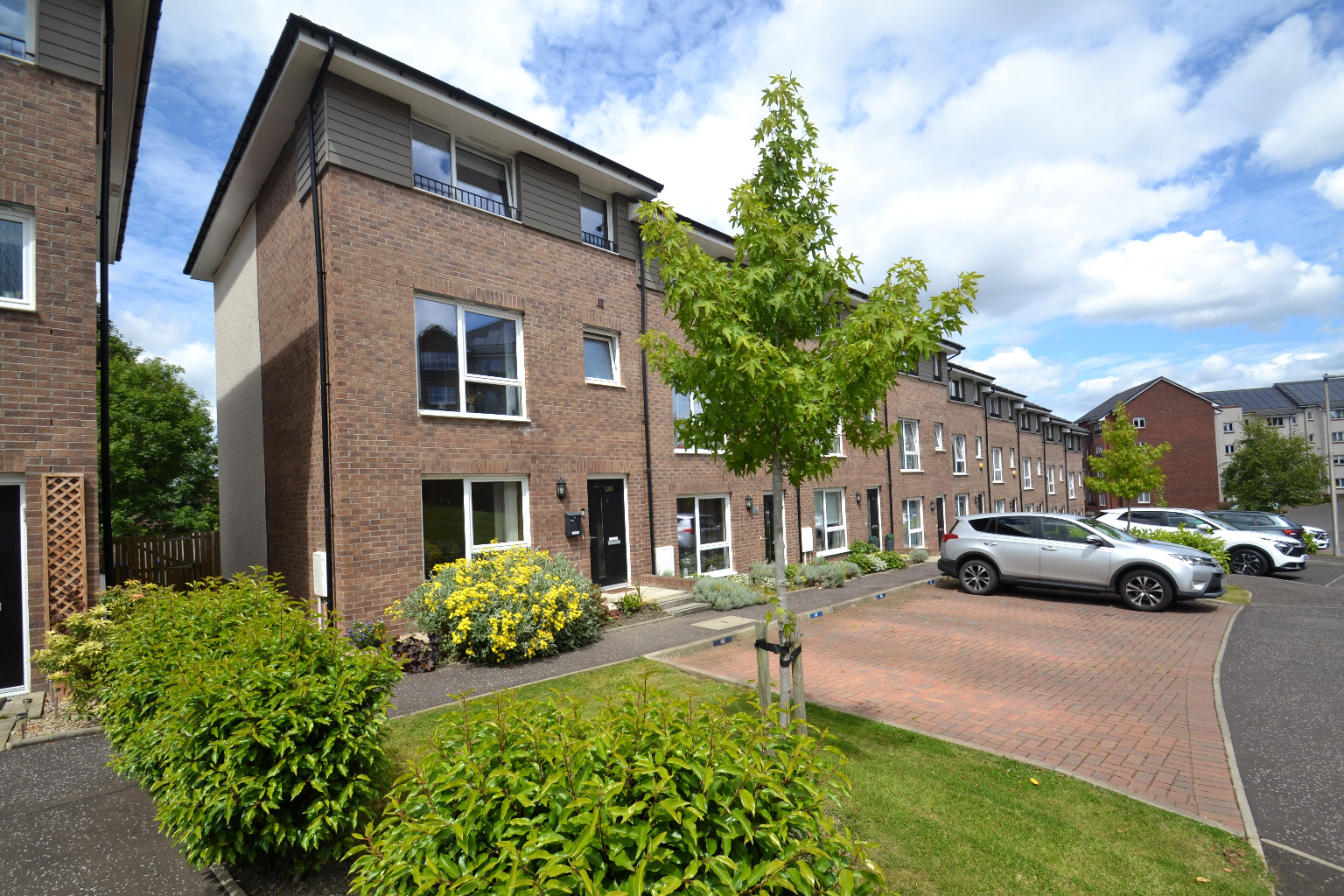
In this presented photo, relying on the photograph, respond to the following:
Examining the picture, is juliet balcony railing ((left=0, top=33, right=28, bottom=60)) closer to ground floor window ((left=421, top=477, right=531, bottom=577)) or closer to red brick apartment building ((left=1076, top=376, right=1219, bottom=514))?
ground floor window ((left=421, top=477, right=531, bottom=577))

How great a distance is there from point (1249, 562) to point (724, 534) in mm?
14700

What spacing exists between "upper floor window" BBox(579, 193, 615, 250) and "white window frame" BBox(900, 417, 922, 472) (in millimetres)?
13928

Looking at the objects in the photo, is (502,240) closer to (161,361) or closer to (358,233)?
(358,233)

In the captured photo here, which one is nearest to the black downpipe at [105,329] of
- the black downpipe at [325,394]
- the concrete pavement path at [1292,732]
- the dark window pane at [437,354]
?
the black downpipe at [325,394]

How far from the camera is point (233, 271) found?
14055mm

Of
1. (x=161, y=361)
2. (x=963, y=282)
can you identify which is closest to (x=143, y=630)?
(x=963, y=282)

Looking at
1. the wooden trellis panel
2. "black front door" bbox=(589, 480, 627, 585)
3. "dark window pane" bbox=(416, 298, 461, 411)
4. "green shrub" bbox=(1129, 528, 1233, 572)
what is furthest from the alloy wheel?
the wooden trellis panel

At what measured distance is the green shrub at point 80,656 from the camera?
6.23 meters

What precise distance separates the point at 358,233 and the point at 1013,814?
1026 cm

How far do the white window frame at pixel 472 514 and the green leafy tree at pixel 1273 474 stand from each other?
187ft

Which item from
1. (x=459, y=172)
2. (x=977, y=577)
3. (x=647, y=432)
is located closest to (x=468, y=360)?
(x=459, y=172)

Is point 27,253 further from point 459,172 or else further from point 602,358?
point 602,358

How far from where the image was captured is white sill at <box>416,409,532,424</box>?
32.3 feet

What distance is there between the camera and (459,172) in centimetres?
1093
